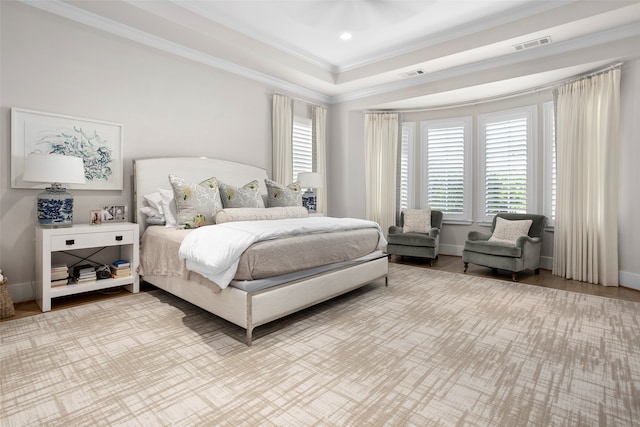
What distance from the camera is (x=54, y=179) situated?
283cm

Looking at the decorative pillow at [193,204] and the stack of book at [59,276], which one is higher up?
the decorative pillow at [193,204]

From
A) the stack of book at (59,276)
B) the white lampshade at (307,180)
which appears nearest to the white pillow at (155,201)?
the stack of book at (59,276)

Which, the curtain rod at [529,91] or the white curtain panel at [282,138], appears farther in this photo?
the white curtain panel at [282,138]

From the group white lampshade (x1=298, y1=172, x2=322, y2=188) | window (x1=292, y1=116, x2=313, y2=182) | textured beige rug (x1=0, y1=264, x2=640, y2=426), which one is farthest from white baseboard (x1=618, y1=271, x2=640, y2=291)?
window (x1=292, y1=116, x2=313, y2=182)

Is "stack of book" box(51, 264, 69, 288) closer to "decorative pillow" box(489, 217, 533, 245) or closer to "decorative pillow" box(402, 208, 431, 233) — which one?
"decorative pillow" box(402, 208, 431, 233)

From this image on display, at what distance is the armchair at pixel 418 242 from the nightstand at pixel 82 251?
3587mm

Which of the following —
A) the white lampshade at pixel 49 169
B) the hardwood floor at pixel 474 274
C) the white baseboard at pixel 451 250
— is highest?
the white lampshade at pixel 49 169

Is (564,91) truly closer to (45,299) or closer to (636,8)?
(636,8)

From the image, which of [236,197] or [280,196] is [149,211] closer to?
[236,197]

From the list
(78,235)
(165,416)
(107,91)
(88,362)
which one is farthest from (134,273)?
(165,416)

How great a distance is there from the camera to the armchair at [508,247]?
4.17 meters

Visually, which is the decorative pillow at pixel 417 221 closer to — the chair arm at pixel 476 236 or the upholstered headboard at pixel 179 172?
the chair arm at pixel 476 236

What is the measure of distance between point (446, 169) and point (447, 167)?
4cm

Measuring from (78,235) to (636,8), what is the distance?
18.8 ft
